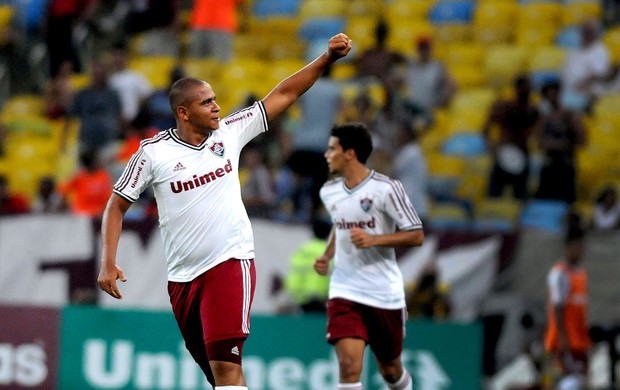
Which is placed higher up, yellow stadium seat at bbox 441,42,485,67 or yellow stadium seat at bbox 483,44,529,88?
yellow stadium seat at bbox 441,42,485,67

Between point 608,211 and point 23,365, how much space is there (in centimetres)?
610

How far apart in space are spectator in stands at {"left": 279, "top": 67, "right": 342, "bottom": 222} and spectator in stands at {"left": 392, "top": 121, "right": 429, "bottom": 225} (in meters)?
0.78

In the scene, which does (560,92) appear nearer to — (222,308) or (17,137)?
(17,137)

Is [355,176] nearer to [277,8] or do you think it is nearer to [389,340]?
[389,340]

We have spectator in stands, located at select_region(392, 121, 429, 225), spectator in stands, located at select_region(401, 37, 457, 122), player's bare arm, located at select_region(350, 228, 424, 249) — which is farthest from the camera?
spectator in stands, located at select_region(401, 37, 457, 122)

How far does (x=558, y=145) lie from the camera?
14.7 metres

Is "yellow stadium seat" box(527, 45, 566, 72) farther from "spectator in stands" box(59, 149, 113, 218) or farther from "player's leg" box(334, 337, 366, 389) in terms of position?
"player's leg" box(334, 337, 366, 389)

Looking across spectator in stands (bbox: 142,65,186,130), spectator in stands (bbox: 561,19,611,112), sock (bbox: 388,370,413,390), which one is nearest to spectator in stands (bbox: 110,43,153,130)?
spectator in stands (bbox: 142,65,186,130)

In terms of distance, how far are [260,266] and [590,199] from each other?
425 cm

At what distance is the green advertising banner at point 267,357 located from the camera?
12.2 m

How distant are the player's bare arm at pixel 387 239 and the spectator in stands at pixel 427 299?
376cm

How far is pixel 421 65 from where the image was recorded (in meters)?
16.2

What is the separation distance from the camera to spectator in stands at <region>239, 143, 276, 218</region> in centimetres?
1415

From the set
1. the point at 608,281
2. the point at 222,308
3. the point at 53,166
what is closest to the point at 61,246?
the point at 53,166
